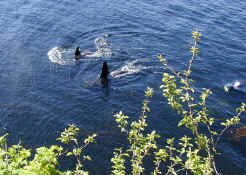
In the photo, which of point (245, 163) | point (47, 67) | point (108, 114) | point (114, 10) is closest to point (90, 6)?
point (114, 10)

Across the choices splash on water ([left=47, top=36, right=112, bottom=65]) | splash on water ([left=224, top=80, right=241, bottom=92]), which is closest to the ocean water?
splash on water ([left=47, top=36, right=112, bottom=65])

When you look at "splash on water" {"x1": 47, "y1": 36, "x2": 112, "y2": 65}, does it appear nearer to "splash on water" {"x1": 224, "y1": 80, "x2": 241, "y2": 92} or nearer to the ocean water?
the ocean water

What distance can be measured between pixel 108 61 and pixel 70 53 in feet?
11.8

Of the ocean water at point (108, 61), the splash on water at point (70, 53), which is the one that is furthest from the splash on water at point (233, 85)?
the splash on water at point (70, 53)

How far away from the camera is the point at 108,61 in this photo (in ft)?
107

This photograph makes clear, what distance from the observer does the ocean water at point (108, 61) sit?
24984mm

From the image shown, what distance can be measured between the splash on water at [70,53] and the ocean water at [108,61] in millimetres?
193

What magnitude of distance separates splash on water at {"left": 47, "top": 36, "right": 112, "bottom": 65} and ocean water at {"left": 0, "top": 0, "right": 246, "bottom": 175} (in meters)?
0.19

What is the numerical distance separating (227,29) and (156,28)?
22.6 ft

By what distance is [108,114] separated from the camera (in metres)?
26.4

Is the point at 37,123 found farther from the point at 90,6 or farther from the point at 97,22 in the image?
the point at 90,6

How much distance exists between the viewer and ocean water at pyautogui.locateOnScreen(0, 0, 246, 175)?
25.0 m

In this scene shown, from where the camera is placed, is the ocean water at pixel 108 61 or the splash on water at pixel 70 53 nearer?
the ocean water at pixel 108 61

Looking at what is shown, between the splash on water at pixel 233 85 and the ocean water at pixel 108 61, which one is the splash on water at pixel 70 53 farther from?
the splash on water at pixel 233 85
